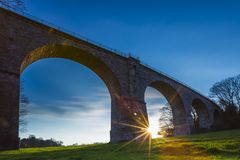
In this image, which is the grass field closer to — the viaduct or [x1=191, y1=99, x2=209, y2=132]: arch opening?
the viaduct

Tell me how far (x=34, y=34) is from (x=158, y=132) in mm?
32166

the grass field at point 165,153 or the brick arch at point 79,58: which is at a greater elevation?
the brick arch at point 79,58

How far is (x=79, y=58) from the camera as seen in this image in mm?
22594

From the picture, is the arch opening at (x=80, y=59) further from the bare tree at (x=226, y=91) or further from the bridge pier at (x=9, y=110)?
the bare tree at (x=226, y=91)

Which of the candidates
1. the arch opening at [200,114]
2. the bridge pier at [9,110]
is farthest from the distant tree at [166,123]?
the bridge pier at [9,110]

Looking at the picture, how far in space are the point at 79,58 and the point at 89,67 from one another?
1563 mm

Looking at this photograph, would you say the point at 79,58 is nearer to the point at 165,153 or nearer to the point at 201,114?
the point at 165,153

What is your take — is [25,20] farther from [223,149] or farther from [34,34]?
[223,149]

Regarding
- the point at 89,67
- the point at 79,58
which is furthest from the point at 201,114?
the point at 79,58

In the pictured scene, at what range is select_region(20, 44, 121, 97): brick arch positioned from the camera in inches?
→ 762

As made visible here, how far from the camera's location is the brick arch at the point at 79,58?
1934 cm

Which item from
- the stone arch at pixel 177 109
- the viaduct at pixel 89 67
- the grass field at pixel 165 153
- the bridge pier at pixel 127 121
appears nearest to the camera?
the grass field at pixel 165 153

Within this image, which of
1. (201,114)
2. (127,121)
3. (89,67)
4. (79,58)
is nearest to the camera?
→ (79,58)

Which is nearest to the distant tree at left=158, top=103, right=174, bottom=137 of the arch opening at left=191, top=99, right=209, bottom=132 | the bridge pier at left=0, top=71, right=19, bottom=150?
the arch opening at left=191, top=99, right=209, bottom=132
